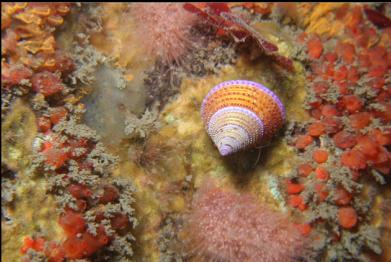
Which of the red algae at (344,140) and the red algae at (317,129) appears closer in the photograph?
the red algae at (344,140)

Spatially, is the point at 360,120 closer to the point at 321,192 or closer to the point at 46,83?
the point at 321,192

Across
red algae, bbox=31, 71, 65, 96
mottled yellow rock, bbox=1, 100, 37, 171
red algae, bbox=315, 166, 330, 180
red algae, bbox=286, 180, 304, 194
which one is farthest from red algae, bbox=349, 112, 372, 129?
mottled yellow rock, bbox=1, 100, 37, 171

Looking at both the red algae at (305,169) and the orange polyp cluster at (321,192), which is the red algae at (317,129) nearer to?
the red algae at (305,169)

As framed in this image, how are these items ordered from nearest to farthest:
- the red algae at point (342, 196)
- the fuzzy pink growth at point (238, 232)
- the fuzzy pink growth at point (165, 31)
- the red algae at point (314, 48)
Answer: the fuzzy pink growth at point (238, 232)
the red algae at point (342, 196)
the fuzzy pink growth at point (165, 31)
the red algae at point (314, 48)

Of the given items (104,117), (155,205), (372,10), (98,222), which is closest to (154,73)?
(104,117)

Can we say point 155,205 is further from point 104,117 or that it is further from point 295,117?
point 295,117

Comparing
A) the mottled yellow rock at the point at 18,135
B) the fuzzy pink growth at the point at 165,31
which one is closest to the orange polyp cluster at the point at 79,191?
the mottled yellow rock at the point at 18,135

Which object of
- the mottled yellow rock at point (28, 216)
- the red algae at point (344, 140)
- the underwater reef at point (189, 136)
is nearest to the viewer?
the mottled yellow rock at point (28, 216)
